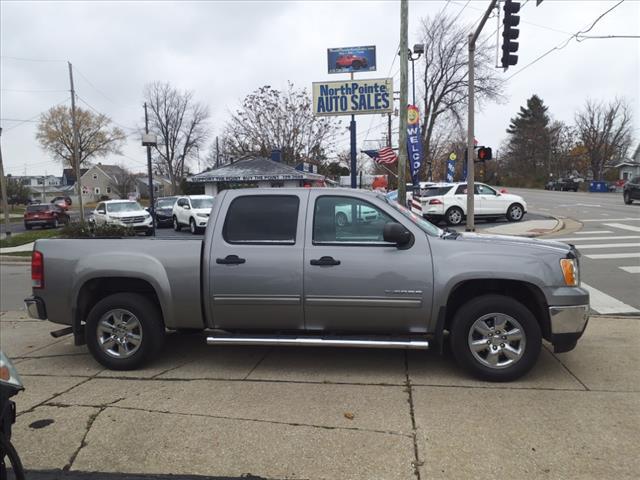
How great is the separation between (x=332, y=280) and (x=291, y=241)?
1.79 ft

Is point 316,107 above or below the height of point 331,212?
above

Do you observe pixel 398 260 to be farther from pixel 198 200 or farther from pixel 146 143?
pixel 198 200

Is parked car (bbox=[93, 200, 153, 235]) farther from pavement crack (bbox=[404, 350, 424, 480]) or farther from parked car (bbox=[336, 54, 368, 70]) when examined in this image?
pavement crack (bbox=[404, 350, 424, 480])

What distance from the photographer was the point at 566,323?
435 cm

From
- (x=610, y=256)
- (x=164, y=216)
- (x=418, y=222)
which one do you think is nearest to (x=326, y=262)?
(x=418, y=222)

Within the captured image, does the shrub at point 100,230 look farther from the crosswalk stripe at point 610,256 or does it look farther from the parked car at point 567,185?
the parked car at point 567,185

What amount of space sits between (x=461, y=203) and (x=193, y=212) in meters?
11.5

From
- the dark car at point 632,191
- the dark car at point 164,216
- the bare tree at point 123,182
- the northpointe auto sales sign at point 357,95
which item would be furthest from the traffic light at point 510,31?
the bare tree at point 123,182

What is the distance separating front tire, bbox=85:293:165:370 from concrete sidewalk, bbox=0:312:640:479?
0.18 m

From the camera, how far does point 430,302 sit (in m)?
4.43

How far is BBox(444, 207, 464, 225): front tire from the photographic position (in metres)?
20.1

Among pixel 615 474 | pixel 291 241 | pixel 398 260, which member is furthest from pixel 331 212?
pixel 615 474

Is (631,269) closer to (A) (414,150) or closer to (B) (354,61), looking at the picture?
(A) (414,150)

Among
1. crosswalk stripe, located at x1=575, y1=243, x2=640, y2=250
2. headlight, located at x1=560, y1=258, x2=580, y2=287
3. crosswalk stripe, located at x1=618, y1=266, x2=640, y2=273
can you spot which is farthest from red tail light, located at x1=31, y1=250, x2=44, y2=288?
crosswalk stripe, located at x1=575, y1=243, x2=640, y2=250
